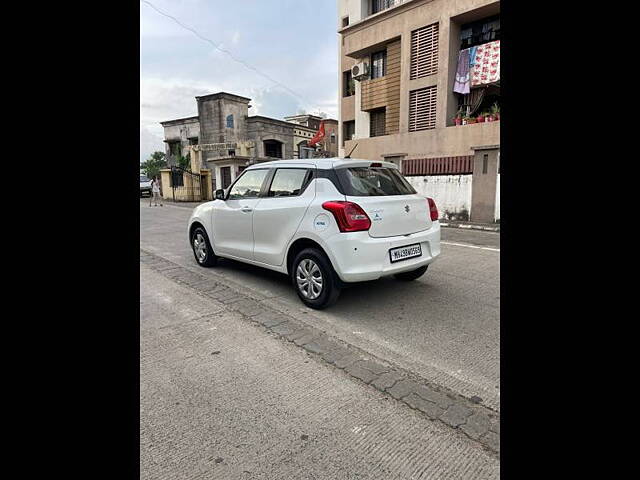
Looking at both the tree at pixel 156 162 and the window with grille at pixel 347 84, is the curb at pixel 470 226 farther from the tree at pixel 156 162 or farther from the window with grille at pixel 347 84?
the tree at pixel 156 162

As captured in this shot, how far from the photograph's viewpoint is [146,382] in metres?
2.91

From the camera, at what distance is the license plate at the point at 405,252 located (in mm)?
4246

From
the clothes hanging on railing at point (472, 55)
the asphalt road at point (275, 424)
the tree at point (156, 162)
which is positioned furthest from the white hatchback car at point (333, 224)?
the tree at point (156, 162)

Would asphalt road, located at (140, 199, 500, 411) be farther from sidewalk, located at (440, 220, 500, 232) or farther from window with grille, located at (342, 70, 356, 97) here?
window with grille, located at (342, 70, 356, 97)

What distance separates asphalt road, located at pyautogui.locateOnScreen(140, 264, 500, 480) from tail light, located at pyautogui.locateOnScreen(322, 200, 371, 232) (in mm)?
1294

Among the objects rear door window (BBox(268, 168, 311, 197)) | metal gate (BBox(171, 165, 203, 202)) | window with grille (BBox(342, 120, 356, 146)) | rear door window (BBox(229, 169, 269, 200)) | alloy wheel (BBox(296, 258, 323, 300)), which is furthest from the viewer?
metal gate (BBox(171, 165, 203, 202))

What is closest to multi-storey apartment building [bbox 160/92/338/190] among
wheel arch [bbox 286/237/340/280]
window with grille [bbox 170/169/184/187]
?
window with grille [bbox 170/169/184/187]

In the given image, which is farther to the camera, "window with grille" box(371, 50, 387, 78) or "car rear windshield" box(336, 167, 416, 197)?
"window with grille" box(371, 50, 387, 78)

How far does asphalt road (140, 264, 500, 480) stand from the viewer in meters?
2.06

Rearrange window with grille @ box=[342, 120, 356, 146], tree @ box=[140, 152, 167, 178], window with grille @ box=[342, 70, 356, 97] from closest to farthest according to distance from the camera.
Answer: window with grille @ box=[342, 120, 356, 146], window with grille @ box=[342, 70, 356, 97], tree @ box=[140, 152, 167, 178]

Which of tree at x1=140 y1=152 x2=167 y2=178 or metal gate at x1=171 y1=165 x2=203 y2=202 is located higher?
tree at x1=140 y1=152 x2=167 y2=178

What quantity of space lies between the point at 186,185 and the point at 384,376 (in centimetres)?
2366
